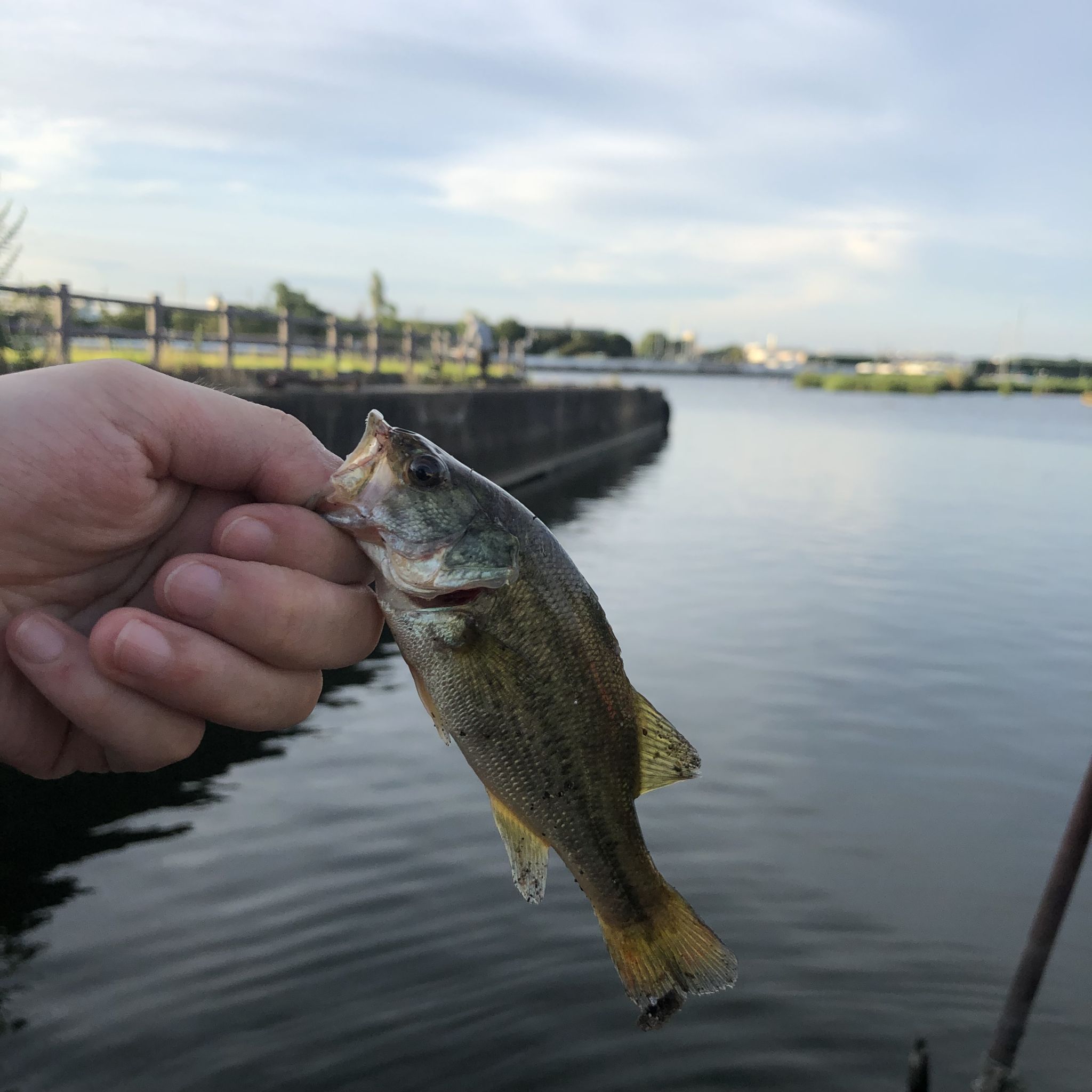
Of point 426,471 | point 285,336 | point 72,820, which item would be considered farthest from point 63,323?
point 426,471

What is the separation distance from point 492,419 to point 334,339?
182 inches

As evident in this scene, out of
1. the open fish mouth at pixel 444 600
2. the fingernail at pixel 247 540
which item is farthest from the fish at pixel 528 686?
the fingernail at pixel 247 540

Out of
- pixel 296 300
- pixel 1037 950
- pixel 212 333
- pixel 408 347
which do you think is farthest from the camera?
pixel 296 300

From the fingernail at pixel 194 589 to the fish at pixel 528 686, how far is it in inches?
13.3

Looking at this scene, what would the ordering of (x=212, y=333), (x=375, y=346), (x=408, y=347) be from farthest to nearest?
(x=408, y=347) → (x=375, y=346) → (x=212, y=333)

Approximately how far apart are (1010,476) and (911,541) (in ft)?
56.3

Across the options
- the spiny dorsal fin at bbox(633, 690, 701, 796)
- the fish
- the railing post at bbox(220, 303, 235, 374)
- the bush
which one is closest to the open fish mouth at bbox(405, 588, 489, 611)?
the fish

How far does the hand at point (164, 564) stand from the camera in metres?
2.58

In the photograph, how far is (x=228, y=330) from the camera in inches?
738

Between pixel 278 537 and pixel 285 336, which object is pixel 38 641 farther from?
pixel 285 336

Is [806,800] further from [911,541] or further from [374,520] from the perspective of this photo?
[911,541]

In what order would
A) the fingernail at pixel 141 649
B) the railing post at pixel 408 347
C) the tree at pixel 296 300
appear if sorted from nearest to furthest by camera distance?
the fingernail at pixel 141 649 → the railing post at pixel 408 347 → the tree at pixel 296 300

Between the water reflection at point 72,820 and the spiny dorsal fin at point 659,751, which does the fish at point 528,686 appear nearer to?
the spiny dorsal fin at point 659,751

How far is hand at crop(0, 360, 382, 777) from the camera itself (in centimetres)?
258
